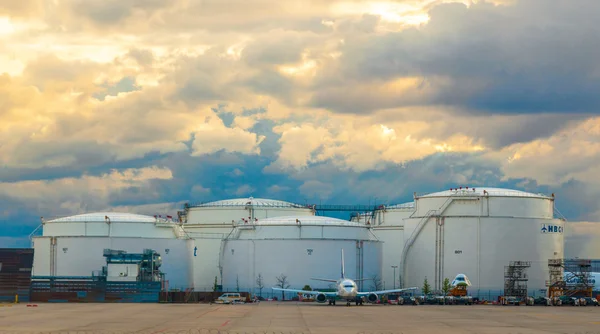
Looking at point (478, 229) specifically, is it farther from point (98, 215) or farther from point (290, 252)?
point (98, 215)

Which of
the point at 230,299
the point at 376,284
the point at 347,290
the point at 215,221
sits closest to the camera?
the point at 347,290

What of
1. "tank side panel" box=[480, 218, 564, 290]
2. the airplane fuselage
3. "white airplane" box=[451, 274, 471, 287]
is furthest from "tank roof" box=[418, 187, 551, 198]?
the airplane fuselage

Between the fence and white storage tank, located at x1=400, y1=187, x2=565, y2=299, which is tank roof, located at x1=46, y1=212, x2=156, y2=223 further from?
white storage tank, located at x1=400, y1=187, x2=565, y2=299

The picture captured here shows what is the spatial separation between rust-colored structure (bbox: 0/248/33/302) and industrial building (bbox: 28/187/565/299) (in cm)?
2019

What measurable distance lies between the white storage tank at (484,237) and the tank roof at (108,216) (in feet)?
162

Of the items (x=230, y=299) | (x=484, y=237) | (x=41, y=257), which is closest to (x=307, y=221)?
(x=484, y=237)

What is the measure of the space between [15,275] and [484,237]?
77.5m

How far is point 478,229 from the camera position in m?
164

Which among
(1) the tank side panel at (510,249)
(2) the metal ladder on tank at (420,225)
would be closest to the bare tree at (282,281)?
(2) the metal ladder on tank at (420,225)

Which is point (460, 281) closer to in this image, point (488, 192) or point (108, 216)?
point (488, 192)

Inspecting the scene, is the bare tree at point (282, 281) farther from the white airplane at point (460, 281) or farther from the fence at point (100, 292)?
the white airplane at point (460, 281)

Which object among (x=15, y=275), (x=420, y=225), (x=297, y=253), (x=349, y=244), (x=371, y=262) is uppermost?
(x=420, y=225)

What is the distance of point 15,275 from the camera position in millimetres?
141125

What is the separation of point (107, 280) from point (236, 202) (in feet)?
159
